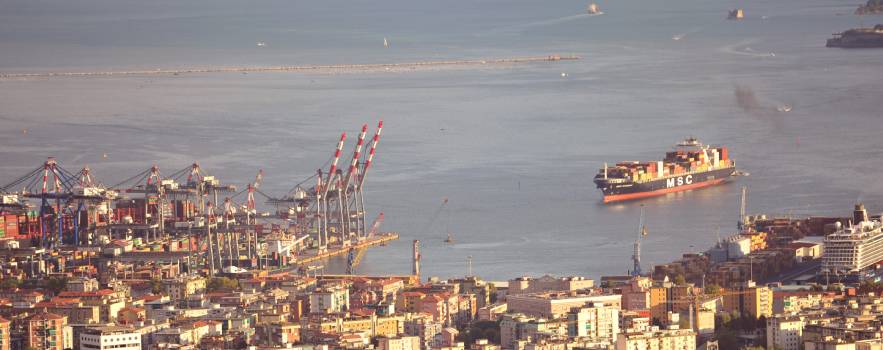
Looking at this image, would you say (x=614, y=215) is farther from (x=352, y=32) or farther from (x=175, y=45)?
(x=352, y=32)

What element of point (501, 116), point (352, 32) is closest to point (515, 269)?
point (501, 116)

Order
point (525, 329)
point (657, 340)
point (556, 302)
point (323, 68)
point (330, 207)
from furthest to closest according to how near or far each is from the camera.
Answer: point (323, 68) < point (330, 207) < point (556, 302) < point (525, 329) < point (657, 340)

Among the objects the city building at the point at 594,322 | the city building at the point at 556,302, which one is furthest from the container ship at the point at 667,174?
the city building at the point at 594,322

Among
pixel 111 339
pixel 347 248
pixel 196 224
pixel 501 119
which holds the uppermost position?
pixel 501 119

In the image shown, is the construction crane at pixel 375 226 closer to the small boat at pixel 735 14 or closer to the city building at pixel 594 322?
the city building at pixel 594 322

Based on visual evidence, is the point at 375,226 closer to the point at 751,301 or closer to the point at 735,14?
the point at 751,301

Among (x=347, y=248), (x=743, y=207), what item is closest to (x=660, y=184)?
(x=743, y=207)
